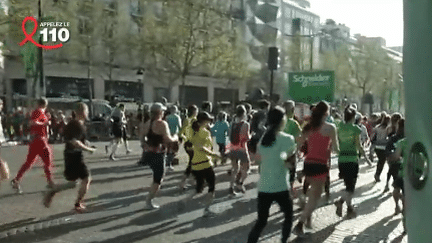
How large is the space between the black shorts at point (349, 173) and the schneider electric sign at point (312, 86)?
1822 centimetres

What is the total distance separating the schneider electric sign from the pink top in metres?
19.3

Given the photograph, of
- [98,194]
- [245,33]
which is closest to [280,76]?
[245,33]

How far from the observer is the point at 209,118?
6.56m

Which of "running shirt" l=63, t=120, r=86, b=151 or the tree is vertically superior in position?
the tree

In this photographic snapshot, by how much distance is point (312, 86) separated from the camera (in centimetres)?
2520

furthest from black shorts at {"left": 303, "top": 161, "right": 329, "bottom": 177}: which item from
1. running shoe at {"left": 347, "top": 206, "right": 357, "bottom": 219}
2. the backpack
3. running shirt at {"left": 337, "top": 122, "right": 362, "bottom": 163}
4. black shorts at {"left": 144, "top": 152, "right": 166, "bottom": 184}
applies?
the backpack

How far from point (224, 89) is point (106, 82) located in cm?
1542

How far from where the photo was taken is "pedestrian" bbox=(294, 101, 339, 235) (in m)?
5.68

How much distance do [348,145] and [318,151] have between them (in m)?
1.26

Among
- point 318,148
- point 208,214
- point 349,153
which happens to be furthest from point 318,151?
point 208,214

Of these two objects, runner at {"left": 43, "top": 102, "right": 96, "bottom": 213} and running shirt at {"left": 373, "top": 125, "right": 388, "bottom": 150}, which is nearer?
runner at {"left": 43, "top": 102, "right": 96, "bottom": 213}

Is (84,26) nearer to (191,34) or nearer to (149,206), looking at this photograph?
(191,34)

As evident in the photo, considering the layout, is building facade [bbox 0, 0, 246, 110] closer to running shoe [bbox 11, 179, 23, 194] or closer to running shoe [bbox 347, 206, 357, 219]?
running shoe [bbox 11, 179, 23, 194]

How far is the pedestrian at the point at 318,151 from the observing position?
5.68 metres
